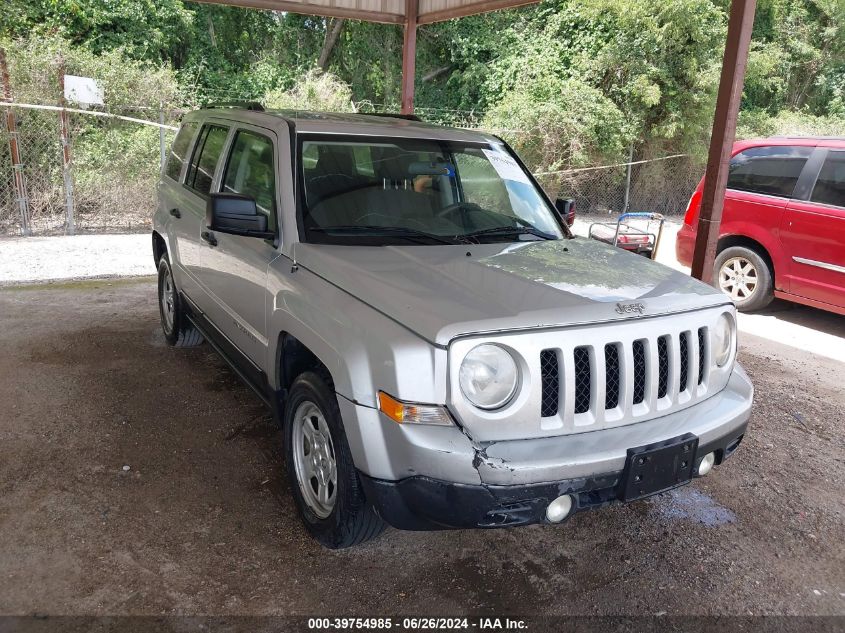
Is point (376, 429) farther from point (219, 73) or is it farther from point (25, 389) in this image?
point (219, 73)

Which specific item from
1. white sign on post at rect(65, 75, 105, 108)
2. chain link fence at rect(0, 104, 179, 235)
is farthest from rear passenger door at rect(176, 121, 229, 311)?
white sign on post at rect(65, 75, 105, 108)

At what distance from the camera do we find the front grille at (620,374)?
8.72 ft

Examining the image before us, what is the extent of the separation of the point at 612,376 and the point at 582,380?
0.45 feet

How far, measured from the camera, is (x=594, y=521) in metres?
3.57

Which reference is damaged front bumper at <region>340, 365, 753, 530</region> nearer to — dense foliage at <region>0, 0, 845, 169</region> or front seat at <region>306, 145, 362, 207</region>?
front seat at <region>306, 145, 362, 207</region>

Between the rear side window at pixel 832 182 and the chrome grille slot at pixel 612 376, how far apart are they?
5505 millimetres

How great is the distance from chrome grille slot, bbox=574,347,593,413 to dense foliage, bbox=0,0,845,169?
1091 cm

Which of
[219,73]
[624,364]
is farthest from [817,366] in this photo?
[219,73]

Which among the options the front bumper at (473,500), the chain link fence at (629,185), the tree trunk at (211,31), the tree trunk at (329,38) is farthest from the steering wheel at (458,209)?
the tree trunk at (329,38)

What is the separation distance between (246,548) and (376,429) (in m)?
1.06

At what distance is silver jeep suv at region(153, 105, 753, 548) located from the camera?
8.38 ft

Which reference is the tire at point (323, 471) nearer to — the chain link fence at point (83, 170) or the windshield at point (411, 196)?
the windshield at point (411, 196)

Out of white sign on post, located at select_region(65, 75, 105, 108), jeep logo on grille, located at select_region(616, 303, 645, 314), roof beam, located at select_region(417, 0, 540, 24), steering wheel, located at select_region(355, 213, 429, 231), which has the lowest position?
jeep logo on grille, located at select_region(616, 303, 645, 314)

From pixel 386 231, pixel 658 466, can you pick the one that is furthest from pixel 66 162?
pixel 658 466
